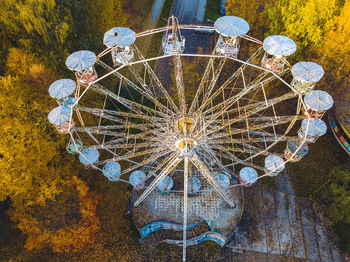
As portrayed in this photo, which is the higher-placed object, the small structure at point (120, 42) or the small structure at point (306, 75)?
the small structure at point (120, 42)

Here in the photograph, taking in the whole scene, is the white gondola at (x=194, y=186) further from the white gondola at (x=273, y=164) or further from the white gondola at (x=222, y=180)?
the white gondola at (x=273, y=164)

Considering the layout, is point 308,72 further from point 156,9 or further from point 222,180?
point 156,9

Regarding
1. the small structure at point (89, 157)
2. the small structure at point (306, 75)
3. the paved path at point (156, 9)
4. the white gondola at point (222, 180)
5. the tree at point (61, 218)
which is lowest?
the tree at point (61, 218)

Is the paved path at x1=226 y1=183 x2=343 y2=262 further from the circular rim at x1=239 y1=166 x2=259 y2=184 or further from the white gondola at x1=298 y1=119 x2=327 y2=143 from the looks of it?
the white gondola at x1=298 y1=119 x2=327 y2=143

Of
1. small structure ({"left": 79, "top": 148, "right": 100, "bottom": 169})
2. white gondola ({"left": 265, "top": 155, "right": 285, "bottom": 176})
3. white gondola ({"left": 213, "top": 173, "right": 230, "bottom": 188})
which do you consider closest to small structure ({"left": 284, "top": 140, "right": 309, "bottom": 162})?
white gondola ({"left": 265, "top": 155, "right": 285, "bottom": 176})

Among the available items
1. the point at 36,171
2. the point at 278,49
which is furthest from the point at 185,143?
the point at 36,171

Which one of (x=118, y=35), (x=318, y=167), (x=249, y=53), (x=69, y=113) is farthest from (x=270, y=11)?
(x=69, y=113)

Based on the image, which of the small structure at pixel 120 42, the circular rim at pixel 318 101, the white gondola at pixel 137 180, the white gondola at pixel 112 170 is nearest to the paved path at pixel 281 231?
the white gondola at pixel 137 180
